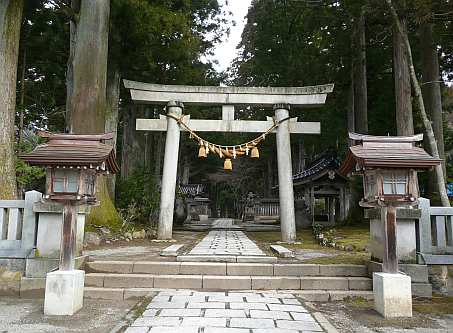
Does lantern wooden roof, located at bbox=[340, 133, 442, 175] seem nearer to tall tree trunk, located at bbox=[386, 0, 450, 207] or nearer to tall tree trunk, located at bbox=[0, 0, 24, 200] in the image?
tall tree trunk, located at bbox=[386, 0, 450, 207]

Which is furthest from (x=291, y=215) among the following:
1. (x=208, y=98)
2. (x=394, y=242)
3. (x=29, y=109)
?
(x=29, y=109)

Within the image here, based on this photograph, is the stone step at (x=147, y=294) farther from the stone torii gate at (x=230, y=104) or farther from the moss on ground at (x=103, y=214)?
the stone torii gate at (x=230, y=104)

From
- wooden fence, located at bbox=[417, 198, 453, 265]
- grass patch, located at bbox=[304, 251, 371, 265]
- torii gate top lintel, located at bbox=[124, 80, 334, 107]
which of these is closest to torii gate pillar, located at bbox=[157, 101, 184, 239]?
torii gate top lintel, located at bbox=[124, 80, 334, 107]

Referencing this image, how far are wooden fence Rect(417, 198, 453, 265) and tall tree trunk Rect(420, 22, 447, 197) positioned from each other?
7.97 metres

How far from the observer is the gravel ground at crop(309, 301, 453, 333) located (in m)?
4.78

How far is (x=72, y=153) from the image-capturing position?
18.5ft

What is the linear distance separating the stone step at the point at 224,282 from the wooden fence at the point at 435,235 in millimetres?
1092

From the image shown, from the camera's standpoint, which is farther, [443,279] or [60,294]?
[443,279]

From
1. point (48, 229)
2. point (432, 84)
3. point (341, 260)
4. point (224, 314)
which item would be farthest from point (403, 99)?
point (48, 229)

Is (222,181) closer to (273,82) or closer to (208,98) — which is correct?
(273,82)

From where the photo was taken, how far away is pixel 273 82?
2258cm

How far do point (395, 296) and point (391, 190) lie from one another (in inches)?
59.1

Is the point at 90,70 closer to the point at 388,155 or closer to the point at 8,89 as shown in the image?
the point at 8,89

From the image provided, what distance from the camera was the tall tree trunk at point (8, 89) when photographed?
27.8 ft
